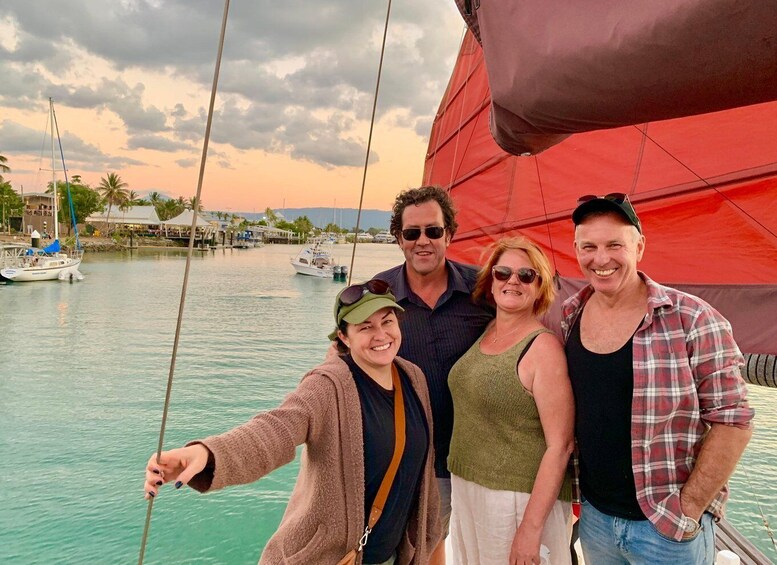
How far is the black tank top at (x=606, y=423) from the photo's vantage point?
4.45 feet

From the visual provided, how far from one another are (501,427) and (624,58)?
117cm

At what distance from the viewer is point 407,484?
1.45 m

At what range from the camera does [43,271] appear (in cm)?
2770

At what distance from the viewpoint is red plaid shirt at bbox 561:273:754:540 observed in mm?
1238

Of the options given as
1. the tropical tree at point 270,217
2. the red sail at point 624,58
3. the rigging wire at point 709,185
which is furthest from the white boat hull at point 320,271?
the tropical tree at point 270,217

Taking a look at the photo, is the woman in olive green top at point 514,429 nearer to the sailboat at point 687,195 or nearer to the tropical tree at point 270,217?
the sailboat at point 687,195

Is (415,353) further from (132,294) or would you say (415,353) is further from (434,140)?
(132,294)

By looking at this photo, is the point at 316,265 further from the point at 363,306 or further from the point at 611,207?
the point at 611,207

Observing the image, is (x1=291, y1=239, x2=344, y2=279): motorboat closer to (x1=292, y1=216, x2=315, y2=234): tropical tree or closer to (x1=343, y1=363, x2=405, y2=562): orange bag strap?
(x1=343, y1=363, x2=405, y2=562): orange bag strap

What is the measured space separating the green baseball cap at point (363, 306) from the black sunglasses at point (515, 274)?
1.23 ft

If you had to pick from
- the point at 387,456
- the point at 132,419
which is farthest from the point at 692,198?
the point at 132,419

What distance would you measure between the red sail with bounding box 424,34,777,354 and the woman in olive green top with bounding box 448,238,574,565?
1.02 feet

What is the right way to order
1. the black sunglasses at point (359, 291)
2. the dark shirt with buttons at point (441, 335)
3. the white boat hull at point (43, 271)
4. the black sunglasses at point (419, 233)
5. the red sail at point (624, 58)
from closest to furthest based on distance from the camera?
1. the red sail at point (624, 58)
2. the black sunglasses at point (359, 291)
3. the dark shirt with buttons at point (441, 335)
4. the black sunglasses at point (419, 233)
5. the white boat hull at point (43, 271)

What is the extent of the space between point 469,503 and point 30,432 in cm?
978
